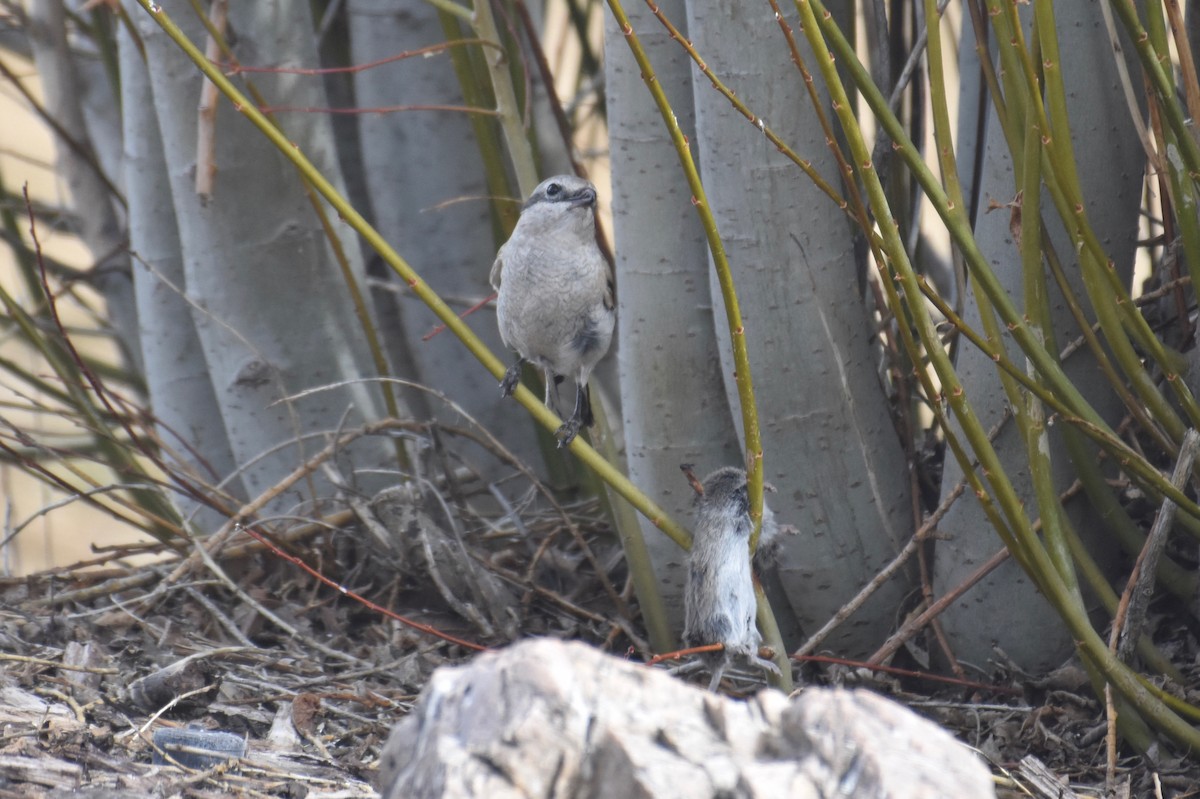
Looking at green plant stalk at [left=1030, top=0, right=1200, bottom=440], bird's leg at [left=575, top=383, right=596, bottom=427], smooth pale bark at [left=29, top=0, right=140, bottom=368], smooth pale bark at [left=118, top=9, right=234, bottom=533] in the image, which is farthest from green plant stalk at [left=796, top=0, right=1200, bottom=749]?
smooth pale bark at [left=29, top=0, right=140, bottom=368]

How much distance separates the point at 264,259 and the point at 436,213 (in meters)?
0.92

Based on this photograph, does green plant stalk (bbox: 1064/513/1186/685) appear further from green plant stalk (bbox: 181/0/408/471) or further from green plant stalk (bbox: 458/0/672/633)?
green plant stalk (bbox: 181/0/408/471)

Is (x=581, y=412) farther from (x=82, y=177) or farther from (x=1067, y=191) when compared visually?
(x=82, y=177)

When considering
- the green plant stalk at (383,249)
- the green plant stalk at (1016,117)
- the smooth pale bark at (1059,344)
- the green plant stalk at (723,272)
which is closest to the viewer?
the green plant stalk at (723,272)

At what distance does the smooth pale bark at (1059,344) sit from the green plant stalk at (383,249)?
3.01ft

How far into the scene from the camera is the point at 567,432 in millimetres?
2771

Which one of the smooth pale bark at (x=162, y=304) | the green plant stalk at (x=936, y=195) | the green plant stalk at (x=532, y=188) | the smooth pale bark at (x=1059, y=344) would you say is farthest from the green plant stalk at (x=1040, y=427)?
the smooth pale bark at (x=162, y=304)

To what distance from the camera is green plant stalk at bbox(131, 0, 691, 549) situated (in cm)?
206

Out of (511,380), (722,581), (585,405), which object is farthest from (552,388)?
(722,581)

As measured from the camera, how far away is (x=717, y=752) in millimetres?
1451

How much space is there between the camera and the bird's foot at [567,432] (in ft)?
8.72

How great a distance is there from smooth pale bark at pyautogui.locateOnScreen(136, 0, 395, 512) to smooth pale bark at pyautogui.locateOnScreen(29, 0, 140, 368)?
0.83m

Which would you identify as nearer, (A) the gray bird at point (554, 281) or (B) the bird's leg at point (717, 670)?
(B) the bird's leg at point (717, 670)

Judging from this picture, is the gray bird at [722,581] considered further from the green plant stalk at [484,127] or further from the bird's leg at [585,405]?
the green plant stalk at [484,127]
